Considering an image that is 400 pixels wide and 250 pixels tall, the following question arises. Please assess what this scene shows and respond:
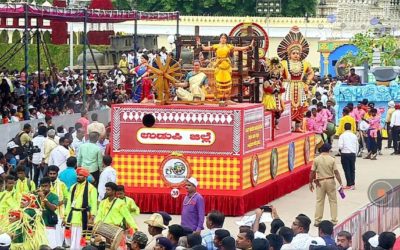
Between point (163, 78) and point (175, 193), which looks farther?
point (163, 78)

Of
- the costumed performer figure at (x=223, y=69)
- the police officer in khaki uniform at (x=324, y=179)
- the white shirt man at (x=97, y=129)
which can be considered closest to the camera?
the police officer in khaki uniform at (x=324, y=179)

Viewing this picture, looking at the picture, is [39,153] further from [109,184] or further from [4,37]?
[4,37]

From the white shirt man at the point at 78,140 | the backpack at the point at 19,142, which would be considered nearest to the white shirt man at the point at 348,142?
the white shirt man at the point at 78,140

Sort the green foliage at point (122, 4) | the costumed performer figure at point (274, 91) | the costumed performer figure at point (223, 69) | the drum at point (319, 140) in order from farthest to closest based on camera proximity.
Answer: the green foliage at point (122, 4) < the drum at point (319, 140) < the costumed performer figure at point (274, 91) < the costumed performer figure at point (223, 69)

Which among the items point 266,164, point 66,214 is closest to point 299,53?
point 266,164

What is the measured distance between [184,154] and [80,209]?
4565 mm

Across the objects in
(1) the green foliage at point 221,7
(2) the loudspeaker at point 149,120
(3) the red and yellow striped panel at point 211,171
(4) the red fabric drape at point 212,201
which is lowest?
(4) the red fabric drape at point 212,201

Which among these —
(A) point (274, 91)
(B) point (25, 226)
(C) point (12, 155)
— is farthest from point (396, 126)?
(B) point (25, 226)

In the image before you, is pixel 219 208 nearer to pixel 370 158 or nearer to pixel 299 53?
pixel 299 53

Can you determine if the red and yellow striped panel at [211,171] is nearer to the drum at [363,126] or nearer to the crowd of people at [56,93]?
the crowd of people at [56,93]

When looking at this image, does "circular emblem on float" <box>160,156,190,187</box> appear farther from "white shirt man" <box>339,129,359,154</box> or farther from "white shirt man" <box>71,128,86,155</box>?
"white shirt man" <box>339,129,359,154</box>

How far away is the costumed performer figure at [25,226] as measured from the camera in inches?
636

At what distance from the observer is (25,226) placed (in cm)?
1641

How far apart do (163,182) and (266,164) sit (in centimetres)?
226
